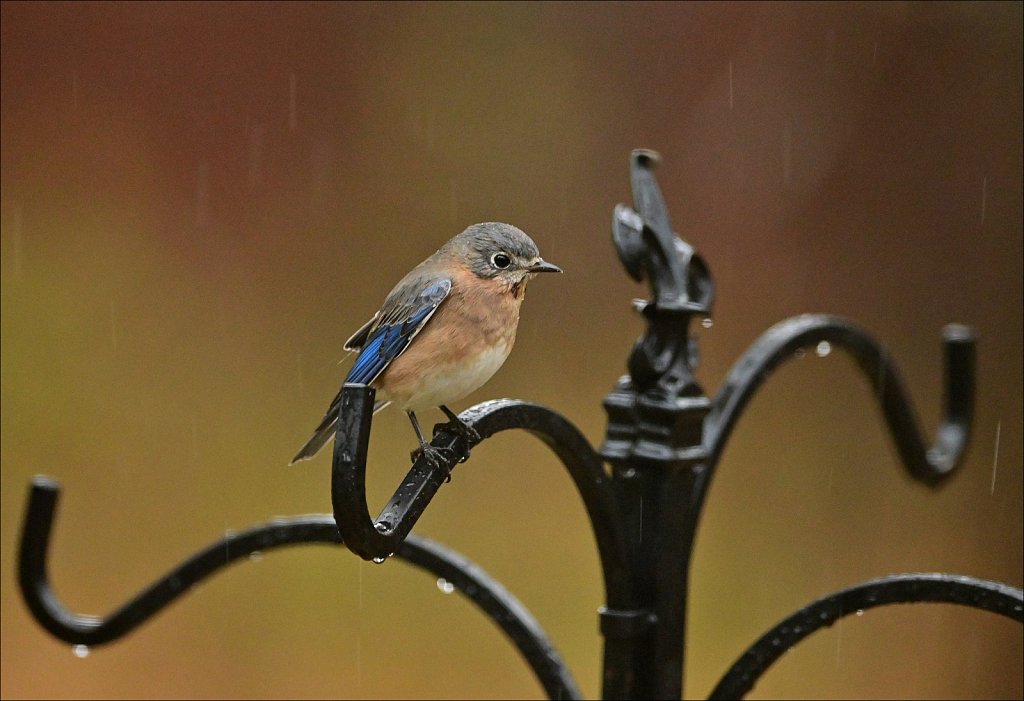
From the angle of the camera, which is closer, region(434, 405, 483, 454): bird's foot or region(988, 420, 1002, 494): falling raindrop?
region(434, 405, 483, 454): bird's foot

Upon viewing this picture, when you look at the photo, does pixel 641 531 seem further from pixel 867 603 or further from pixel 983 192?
pixel 983 192

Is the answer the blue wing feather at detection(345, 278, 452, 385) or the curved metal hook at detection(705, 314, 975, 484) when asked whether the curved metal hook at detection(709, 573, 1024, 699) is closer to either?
the curved metal hook at detection(705, 314, 975, 484)

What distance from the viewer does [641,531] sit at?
49.6 inches

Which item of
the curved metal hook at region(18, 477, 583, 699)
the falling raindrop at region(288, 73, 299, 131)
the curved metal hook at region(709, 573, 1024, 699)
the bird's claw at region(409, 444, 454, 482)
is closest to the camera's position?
the bird's claw at region(409, 444, 454, 482)

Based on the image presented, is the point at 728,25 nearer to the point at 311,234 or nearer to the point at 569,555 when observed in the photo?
the point at 311,234

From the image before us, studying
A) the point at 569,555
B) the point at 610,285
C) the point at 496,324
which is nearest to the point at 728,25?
the point at 610,285

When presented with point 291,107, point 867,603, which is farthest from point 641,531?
point 291,107

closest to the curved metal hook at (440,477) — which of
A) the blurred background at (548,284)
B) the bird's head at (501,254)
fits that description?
the bird's head at (501,254)

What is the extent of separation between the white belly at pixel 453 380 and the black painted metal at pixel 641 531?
0.04m

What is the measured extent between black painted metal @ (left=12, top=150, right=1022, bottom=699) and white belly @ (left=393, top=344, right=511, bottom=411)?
0.12 ft

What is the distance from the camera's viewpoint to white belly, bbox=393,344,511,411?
1077mm

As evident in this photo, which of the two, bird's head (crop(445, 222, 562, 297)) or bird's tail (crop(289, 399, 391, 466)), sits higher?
bird's head (crop(445, 222, 562, 297))

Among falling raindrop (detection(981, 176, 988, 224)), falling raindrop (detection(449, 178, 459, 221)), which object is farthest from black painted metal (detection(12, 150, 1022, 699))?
falling raindrop (detection(981, 176, 988, 224))

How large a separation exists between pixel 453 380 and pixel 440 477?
0.13 meters
